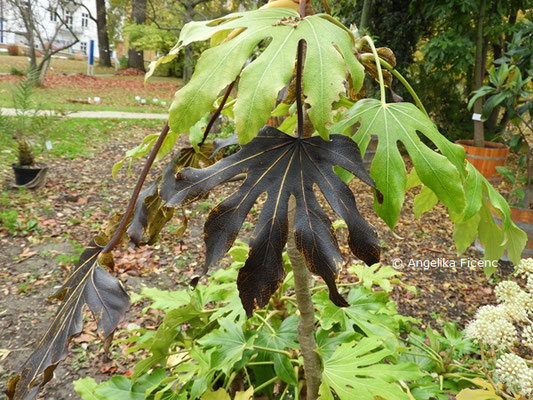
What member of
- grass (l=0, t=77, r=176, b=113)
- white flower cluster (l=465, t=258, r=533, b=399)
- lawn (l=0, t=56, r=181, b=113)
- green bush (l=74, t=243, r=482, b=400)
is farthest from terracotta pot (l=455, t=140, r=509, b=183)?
grass (l=0, t=77, r=176, b=113)

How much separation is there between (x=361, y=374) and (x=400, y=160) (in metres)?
0.62

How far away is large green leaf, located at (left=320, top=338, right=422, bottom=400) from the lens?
0.94 meters

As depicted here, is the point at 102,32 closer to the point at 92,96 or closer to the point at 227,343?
the point at 92,96

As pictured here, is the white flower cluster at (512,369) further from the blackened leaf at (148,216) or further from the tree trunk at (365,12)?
the tree trunk at (365,12)

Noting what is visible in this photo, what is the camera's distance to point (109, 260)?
84 cm

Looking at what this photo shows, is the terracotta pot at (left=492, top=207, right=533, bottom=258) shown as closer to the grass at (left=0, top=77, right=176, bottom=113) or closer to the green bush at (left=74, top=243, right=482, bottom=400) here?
the green bush at (left=74, top=243, right=482, bottom=400)

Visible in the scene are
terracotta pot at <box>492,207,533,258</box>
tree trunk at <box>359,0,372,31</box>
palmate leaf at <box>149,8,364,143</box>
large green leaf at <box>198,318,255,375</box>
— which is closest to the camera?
palmate leaf at <box>149,8,364,143</box>

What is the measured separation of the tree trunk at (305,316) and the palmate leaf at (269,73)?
247 millimetres

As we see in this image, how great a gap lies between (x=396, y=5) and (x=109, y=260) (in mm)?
6609

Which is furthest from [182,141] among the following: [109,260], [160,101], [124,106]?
[109,260]

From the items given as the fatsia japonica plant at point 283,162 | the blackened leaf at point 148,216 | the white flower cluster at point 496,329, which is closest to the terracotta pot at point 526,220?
the white flower cluster at point 496,329

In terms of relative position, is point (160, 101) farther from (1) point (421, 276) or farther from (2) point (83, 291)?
(2) point (83, 291)

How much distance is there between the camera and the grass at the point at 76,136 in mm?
5439

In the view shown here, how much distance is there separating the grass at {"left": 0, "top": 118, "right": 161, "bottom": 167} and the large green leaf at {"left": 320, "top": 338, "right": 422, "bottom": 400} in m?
5.06
